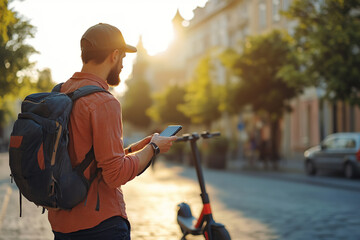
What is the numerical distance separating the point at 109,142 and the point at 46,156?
0.89 feet

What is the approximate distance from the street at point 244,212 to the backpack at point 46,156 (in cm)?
529

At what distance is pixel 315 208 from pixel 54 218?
9505 millimetres

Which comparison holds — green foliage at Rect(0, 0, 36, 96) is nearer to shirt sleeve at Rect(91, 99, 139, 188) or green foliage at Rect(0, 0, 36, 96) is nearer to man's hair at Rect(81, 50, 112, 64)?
man's hair at Rect(81, 50, 112, 64)

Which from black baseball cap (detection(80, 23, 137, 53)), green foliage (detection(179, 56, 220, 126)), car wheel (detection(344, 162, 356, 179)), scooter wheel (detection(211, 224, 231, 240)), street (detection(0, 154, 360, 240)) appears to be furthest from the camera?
green foliage (detection(179, 56, 220, 126))

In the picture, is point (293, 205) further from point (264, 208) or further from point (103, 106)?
point (103, 106)

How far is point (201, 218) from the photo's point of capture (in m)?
4.60

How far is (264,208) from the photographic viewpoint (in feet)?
38.2

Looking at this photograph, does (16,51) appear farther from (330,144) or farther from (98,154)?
(330,144)

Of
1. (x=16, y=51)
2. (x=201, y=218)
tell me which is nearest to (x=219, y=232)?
(x=201, y=218)

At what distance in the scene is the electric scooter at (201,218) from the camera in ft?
13.6

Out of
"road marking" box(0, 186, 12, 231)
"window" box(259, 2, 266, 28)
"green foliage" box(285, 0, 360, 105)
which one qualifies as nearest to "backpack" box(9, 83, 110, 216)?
"road marking" box(0, 186, 12, 231)

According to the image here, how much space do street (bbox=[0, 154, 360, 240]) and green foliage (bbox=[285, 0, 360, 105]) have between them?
4.43 meters

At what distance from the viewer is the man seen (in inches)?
105

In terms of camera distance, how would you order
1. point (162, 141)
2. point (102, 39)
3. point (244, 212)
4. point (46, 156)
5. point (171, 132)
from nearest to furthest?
point (46, 156)
point (102, 39)
point (162, 141)
point (171, 132)
point (244, 212)
